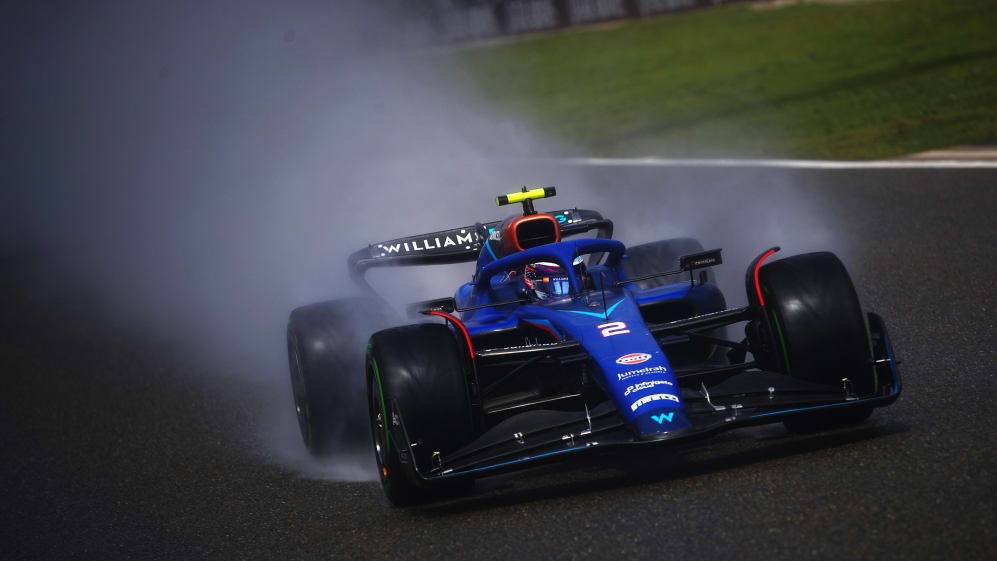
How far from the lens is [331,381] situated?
22.3 feet

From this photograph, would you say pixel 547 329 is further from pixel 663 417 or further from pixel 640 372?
pixel 663 417

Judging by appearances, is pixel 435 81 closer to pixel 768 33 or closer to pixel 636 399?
pixel 768 33

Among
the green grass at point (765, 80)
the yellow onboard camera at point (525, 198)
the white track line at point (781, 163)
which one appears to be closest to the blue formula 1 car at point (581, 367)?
the yellow onboard camera at point (525, 198)

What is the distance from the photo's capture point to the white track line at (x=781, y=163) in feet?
40.7

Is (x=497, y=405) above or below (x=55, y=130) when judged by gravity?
below

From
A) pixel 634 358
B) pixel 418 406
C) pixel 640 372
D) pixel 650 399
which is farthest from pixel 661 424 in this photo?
→ pixel 418 406

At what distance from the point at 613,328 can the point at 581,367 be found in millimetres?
289

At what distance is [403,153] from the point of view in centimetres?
1759

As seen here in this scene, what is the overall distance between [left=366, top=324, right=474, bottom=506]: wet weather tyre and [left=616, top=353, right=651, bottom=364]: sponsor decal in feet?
2.32

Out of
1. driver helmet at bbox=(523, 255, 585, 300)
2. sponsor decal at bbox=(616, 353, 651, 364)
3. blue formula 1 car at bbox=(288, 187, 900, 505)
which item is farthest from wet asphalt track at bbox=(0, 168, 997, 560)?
driver helmet at bbox=(523, 255, 585, 300)

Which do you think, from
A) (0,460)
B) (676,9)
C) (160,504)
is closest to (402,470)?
(160,504)

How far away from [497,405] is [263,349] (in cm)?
433

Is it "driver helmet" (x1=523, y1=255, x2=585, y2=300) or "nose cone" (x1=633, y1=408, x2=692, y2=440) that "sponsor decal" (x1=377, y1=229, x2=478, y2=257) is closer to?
"driver helmet" (x1=523, y1=255, x2=585, y2=300)

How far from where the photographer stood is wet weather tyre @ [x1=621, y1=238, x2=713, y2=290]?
307 inches
